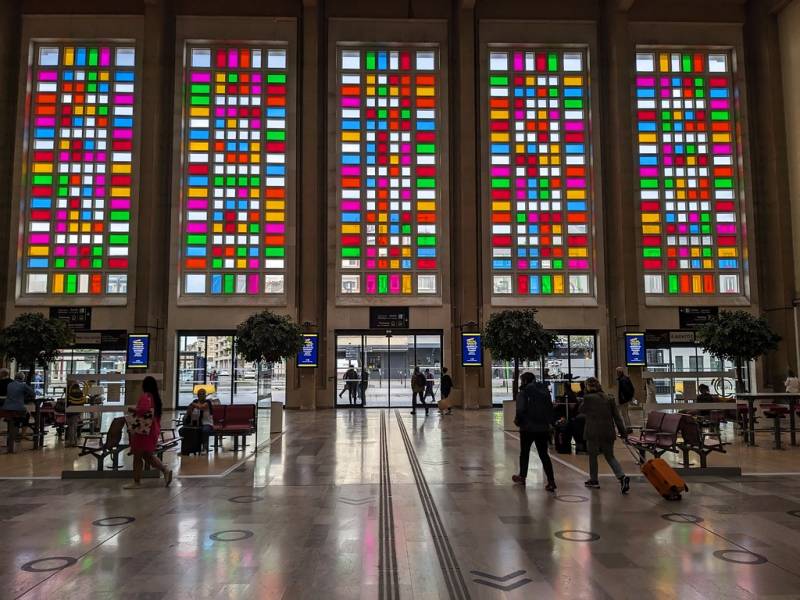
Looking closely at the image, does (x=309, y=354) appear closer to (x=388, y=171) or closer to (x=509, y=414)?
(x=388, y=171)

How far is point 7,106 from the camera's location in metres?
24.8

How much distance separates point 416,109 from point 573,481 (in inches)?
804

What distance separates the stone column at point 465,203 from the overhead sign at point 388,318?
2.06 metres

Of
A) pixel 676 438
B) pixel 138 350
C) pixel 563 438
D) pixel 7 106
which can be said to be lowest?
pixel 563 438

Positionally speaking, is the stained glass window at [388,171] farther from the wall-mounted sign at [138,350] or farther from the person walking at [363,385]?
the wall-mounted sign at [138,350]

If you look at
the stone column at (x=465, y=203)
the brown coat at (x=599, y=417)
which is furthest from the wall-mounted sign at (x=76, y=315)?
the brown coat at (x=599, y=417)

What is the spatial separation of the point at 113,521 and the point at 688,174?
1028 inches

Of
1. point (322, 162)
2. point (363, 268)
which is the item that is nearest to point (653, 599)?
point (363, 268)

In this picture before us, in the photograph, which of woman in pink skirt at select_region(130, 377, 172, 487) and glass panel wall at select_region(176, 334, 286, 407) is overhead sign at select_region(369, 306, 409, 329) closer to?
glass panel wall at select_region(176, 334, 286, 407)

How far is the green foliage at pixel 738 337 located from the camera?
18.8 m

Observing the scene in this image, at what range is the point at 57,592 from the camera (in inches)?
177

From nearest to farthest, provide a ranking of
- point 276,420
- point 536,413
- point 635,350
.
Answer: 1. point 536,413
2. point 276,420
3. point 635,350

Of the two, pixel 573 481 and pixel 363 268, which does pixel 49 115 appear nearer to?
pixel 363 268

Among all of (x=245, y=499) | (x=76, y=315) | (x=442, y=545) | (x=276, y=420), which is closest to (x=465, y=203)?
(x=276, y=420)
